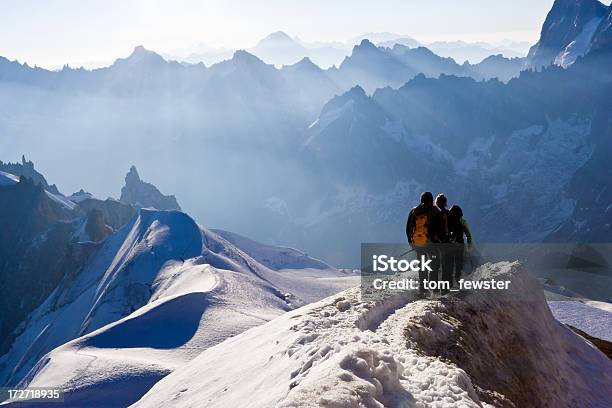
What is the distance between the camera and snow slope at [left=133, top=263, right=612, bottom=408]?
28.1 feet

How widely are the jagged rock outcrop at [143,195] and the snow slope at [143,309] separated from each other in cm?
6250

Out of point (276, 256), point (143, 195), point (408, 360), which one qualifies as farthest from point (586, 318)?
point (143, 195)

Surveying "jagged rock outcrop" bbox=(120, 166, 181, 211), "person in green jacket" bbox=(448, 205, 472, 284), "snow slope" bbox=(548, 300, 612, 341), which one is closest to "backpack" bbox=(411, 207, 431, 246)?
"person in green jacket" bbox=(448, 205, 472, 284)

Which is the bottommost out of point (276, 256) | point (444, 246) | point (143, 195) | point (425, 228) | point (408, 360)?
point (408, 360)

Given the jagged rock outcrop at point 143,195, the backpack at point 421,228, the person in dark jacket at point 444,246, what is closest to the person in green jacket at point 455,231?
the person in dark jacket at point 444,246

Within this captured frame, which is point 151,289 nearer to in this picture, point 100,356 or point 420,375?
point 100,356

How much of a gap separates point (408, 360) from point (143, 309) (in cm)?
3166

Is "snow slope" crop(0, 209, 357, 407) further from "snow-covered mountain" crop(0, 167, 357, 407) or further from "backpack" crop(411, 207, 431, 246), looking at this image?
"backpack" crop(411, 207, 431, 246)

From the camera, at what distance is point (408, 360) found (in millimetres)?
10008

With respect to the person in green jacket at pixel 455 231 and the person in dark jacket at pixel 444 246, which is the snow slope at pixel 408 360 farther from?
the person in green jacket at pixel 455 231

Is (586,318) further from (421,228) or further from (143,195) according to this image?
(143,195)

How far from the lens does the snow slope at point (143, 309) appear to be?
26016 mm

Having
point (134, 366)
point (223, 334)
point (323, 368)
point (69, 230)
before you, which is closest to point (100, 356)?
point (134, 366)

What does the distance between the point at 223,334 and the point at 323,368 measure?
24176 millimetres
